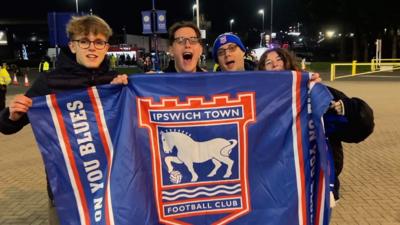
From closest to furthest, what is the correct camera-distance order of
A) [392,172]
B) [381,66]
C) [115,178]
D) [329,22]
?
[115,178], [392,172], [381,66], [329,22]

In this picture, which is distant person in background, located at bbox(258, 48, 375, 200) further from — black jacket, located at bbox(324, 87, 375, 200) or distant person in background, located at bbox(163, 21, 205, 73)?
distant person in background, located at bbox(163, 21, 205, 73)

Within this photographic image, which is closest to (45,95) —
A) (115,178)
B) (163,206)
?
(115,178)

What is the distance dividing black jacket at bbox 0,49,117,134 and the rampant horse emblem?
634mm

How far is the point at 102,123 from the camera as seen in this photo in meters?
3.13

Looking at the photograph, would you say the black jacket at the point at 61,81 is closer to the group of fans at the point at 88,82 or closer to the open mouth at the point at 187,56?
the group of fans at the point at 88,82

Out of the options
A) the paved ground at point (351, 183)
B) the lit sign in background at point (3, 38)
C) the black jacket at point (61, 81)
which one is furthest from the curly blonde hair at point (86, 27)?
the lit sign in background at point (3, 38)

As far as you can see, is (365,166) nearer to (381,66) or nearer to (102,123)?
(102,123)

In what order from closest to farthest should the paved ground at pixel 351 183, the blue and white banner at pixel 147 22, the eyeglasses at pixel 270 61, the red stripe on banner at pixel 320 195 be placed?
the red stripe on banner at pixel 320 195 < the eyeglasses at pixel 270 61 < the paved ground at pixel 351 183 < the blue and white banner at pixel 147 22

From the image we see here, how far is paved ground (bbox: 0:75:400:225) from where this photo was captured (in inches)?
211

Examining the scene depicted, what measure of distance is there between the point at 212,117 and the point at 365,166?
16.3 ft

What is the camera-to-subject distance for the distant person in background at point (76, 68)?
314 centimetres

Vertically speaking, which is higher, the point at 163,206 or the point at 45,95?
the point at 45,95

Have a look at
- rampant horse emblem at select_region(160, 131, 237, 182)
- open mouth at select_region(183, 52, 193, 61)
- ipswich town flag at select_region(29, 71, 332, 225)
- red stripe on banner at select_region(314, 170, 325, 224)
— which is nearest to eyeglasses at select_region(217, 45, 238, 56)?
open mouth at select_region(183, 52, 193, 61)

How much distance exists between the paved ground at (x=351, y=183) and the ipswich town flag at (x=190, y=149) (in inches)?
87.2
